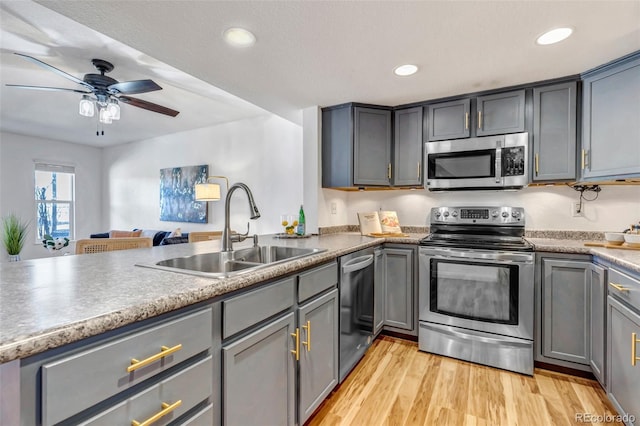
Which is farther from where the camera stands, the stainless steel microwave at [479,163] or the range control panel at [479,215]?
the range control panel at [479,215]

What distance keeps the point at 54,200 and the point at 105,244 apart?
4.98 meters

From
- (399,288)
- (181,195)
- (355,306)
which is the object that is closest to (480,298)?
(399,288)

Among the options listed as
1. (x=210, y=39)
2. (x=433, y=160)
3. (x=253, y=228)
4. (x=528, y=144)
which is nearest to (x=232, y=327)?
(x=210, y=39)

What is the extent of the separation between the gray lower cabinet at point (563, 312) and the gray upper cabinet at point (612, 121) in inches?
27.1

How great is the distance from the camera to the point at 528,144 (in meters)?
2.37

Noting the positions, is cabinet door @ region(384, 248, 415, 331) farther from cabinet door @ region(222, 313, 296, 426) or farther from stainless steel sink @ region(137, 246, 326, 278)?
cabinet door @ region(222, 313, 296, 426)

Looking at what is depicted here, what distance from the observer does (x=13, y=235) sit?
490 centimetres

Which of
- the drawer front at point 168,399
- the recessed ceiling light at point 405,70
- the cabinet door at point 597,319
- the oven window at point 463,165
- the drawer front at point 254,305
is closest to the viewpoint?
the drawer front at point 168,399

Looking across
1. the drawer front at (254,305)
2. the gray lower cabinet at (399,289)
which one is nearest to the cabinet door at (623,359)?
the gray lower cabinet at (399,289)

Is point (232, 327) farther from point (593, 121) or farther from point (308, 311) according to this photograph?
point (593, 121)

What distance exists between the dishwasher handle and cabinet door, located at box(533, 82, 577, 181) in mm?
1504

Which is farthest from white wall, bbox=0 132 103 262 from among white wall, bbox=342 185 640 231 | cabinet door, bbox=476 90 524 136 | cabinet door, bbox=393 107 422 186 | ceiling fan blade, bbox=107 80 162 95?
cabinet door, bbox=476 90 524 136

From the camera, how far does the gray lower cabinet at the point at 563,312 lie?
198 centimetres

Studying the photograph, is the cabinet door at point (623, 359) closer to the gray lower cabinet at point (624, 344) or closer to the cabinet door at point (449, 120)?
the gray lower cabinet at point (624, 344)
